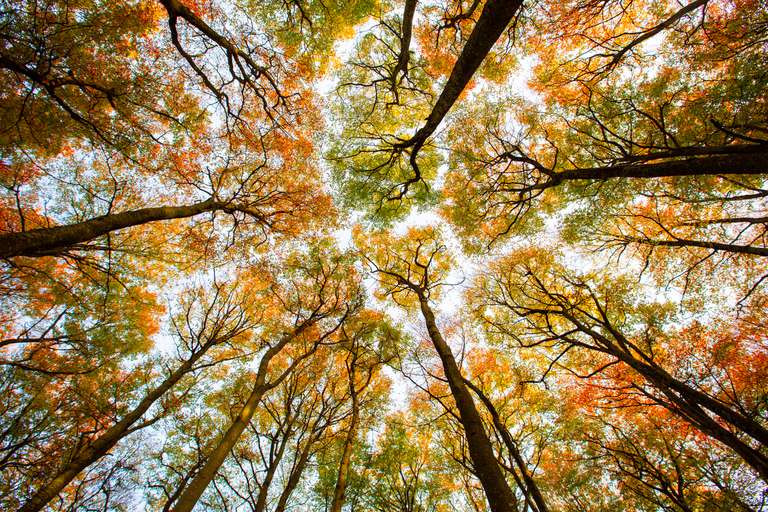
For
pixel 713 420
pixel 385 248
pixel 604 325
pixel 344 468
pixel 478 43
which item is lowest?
pixel 713 420

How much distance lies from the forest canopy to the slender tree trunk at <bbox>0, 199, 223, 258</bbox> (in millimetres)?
79

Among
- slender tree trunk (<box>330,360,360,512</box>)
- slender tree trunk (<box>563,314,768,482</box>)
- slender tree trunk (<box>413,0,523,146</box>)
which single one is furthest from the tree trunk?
→ slender tree trunk (<box>330,360,360,512</box>)

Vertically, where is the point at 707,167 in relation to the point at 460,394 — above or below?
above

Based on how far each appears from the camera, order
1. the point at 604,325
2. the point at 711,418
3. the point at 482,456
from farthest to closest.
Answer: the point at 604,325 → the point at 711,418 → the point at 482,456

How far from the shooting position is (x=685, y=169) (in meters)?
Answer: 3.93

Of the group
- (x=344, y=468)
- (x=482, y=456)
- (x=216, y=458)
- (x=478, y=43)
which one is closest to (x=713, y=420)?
(x=482, y=456)

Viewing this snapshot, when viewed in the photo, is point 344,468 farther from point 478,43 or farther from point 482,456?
point 478,43

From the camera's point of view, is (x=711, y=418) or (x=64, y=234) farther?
(x=711, y=418)

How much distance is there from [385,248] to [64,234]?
8917mm

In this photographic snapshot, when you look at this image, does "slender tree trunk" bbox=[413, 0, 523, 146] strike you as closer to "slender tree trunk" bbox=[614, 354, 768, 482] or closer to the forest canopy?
the forest canopy

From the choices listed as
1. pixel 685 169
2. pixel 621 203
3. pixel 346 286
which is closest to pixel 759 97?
pixel 621 203

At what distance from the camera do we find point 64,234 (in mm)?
3736

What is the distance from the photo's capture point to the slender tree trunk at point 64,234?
3.12 meters

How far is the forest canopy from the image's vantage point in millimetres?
6148
